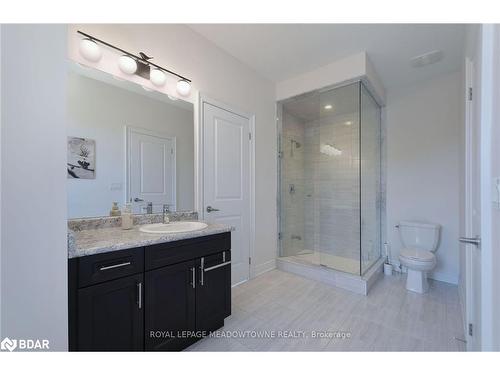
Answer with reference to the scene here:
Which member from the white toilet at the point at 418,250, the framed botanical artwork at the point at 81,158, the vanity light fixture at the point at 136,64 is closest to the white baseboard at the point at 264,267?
the white toilet at the point at 418,250

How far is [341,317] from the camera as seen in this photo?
1843mm

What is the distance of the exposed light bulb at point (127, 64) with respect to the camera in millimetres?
1597

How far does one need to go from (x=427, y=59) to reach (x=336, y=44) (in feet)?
3.40

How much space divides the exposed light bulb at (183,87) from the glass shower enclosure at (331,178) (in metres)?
1.52

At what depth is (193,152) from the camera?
2.11 metres

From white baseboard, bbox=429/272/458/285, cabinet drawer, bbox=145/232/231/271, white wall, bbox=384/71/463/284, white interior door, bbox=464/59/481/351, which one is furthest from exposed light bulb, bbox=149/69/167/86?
white baseboard, bbox=429/272/458/285

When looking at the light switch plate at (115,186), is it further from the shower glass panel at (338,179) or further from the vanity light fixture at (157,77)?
the shower glass panel at (338,179)

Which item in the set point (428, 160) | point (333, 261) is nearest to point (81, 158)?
point (333, 261)

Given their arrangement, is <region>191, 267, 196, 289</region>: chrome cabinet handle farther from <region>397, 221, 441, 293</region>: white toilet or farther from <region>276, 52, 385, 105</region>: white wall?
<region>276, 52, 385, 105</region>: white wall

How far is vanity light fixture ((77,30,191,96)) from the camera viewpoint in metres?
1.43

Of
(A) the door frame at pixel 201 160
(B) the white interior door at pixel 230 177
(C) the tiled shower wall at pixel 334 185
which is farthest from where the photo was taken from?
(C) the tiled shower wall at pixel 334 185

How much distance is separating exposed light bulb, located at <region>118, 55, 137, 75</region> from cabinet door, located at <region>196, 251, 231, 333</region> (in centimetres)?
152

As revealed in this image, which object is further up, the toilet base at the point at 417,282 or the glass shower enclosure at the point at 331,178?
the glass shower enclosure at the point at 331,178
